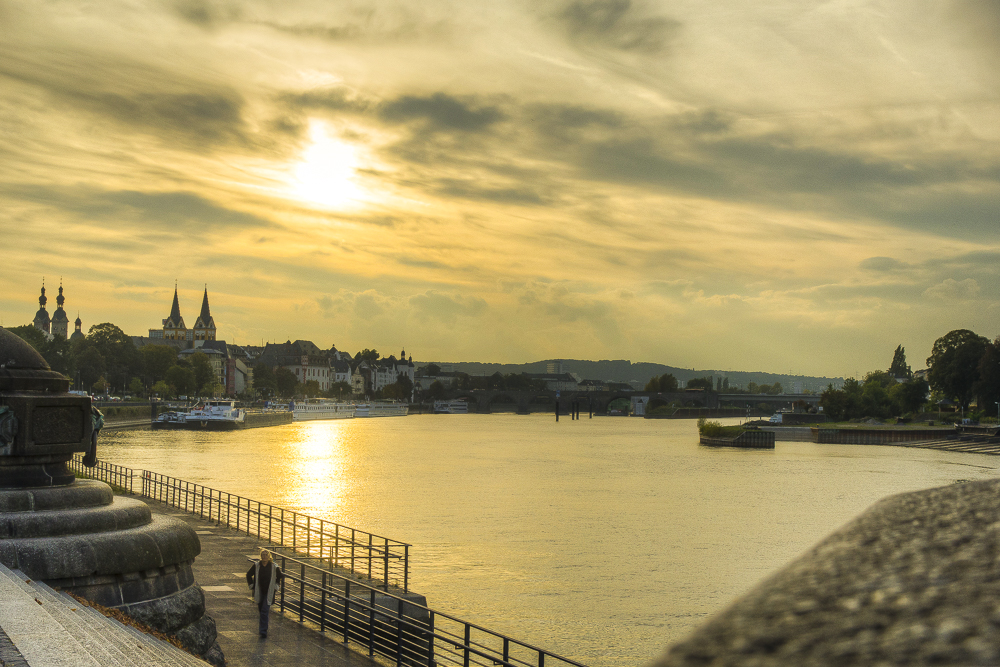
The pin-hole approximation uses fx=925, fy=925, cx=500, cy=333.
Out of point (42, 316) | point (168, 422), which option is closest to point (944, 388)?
point (168, 422)

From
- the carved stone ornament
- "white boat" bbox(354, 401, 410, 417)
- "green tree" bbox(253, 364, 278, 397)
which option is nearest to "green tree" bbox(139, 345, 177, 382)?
"white boat" bbox(354, 401, 410, 417)

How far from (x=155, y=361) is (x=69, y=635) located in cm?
13944

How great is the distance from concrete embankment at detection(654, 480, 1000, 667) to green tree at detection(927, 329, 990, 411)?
111 m

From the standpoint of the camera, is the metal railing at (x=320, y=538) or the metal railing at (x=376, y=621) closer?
the metal railing at (x=376, y=621)

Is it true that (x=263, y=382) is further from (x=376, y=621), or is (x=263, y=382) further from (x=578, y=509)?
(x=376, y=621)

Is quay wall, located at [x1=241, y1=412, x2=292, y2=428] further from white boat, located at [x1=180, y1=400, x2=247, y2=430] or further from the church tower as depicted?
the church tower

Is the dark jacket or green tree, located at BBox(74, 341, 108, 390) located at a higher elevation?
green tree, located at BBox(74, 341, 108, 390)

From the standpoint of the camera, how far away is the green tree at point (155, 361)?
451ft

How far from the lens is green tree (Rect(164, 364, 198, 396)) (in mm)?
137500

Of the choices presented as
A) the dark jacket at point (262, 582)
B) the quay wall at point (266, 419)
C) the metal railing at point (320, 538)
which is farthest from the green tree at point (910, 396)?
the dark jacket at point (262, 582)

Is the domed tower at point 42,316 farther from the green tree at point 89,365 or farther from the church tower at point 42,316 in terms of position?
the green tree at point 89,365

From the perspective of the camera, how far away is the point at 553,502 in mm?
39938

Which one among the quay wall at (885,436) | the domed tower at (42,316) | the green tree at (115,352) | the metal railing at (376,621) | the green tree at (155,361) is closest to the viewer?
the metal railing at (376,621)

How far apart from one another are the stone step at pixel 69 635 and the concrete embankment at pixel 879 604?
695 centimetres
